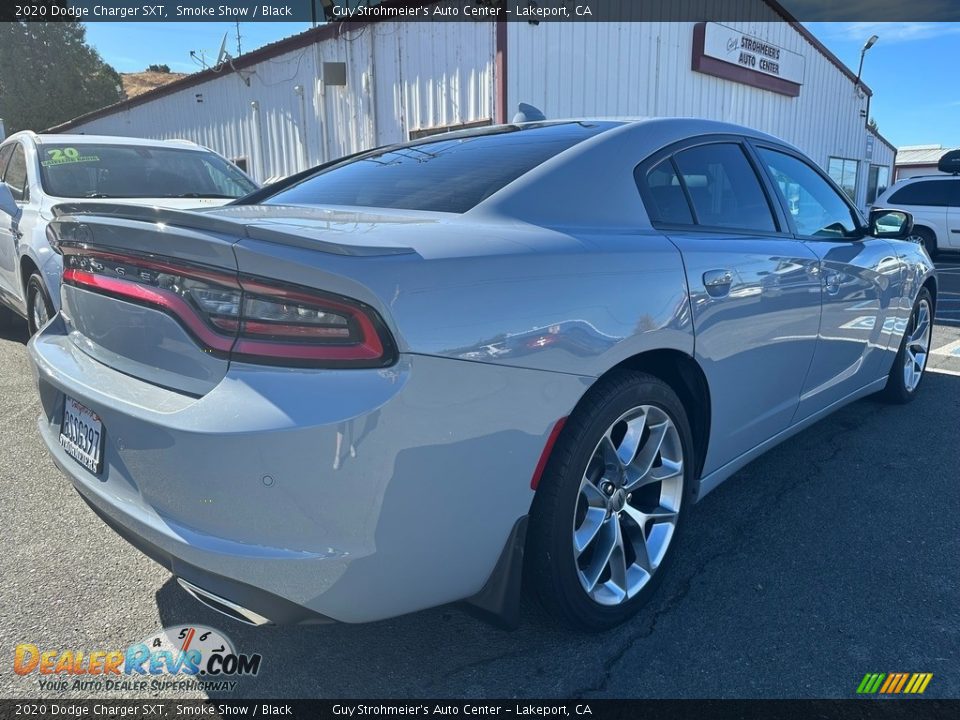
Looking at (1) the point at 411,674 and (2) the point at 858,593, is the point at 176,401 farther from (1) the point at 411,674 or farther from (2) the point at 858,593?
(2) the point at 858,593

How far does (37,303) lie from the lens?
15.1 ft

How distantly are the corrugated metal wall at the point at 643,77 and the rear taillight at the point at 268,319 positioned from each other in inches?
343

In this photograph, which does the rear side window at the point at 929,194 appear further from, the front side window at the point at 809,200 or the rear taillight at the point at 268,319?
the rear taillight at the point at 268,319

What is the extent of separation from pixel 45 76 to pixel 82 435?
5335 centimetres

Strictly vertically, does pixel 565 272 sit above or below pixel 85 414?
above

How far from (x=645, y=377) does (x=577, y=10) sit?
946 centimetres

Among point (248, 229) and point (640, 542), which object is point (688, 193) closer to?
point (640, 542)

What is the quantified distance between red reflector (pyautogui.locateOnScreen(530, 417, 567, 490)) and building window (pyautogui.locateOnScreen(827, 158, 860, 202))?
18682mm

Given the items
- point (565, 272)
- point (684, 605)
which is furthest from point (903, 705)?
point (565, 272)

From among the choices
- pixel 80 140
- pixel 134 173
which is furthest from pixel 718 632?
pixel 80 140

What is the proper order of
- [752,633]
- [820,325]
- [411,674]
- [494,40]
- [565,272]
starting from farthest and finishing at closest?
[494,40] → [820,325] → [752,633] → [411,674] → [565,272]

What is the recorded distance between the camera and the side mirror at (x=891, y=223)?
12.8 ft

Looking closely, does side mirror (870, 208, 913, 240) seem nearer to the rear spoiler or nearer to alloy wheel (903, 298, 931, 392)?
alloy wheel (903, 298, 931, 392)

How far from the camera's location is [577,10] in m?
10.0
